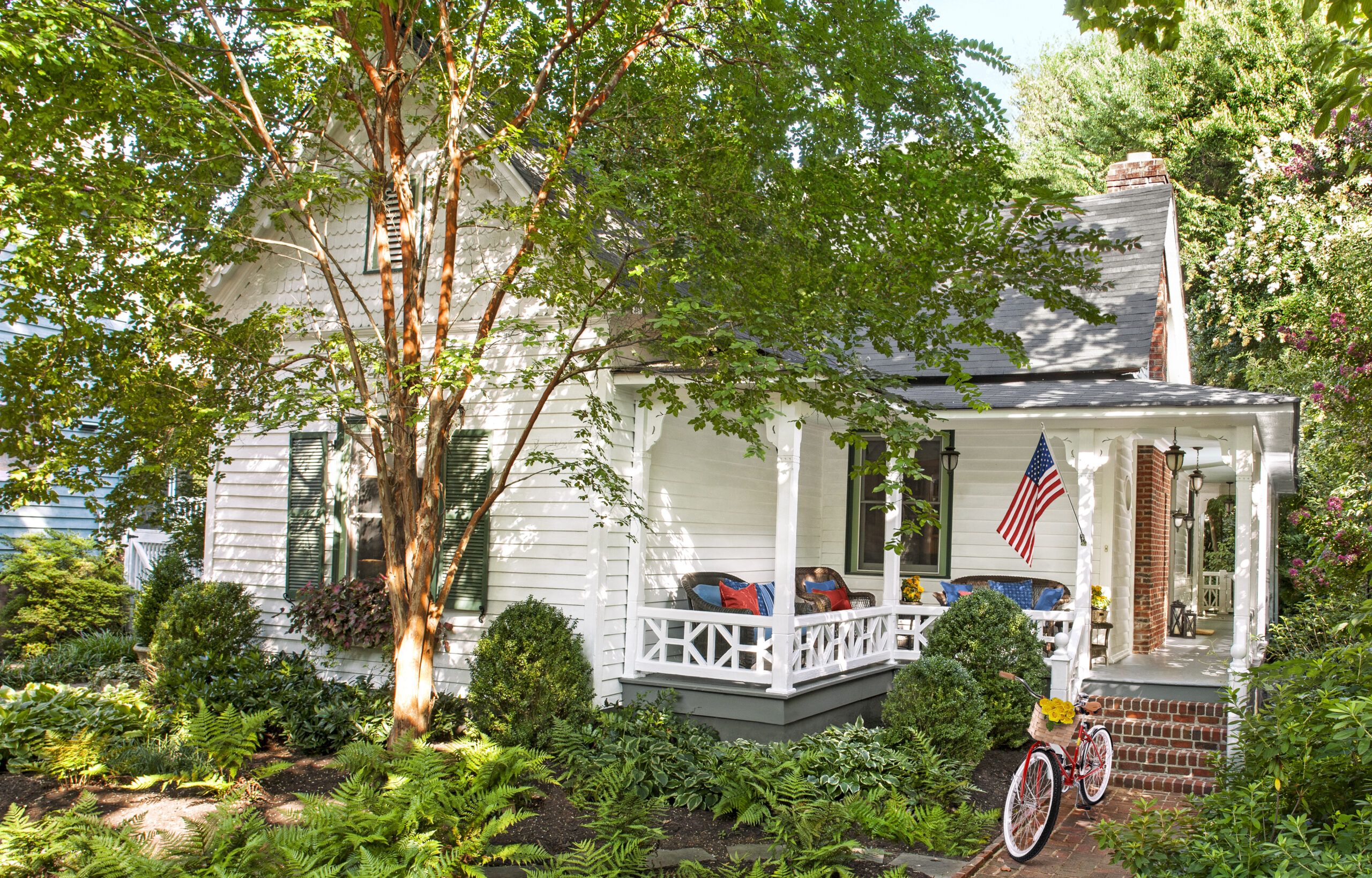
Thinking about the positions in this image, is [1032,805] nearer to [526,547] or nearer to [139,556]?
[526,547]

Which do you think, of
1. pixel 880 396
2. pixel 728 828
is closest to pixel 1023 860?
pixel 728 828

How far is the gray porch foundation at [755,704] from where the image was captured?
8055mm

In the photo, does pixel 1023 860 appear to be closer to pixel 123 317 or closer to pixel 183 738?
pixel 183 738

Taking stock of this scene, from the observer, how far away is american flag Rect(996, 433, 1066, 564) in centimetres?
955

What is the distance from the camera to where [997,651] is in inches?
343

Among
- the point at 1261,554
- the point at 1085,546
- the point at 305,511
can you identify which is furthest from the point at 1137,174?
the point at 305,511

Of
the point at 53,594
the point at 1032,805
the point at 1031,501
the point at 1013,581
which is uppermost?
the point at 1031,501

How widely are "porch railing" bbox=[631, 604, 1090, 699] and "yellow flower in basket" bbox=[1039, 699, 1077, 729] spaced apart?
2357mm

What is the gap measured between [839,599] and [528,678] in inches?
174

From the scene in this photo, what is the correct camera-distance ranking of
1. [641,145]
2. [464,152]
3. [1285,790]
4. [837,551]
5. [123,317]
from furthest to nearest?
[123,317] < [837,551] < [641,145] < [464,152] < [1285,790]

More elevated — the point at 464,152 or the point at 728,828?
the point at 464,152

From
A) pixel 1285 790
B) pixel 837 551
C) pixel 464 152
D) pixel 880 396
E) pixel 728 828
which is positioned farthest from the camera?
pixel 837 551

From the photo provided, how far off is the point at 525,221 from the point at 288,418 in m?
2.11

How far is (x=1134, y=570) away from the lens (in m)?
12.7
